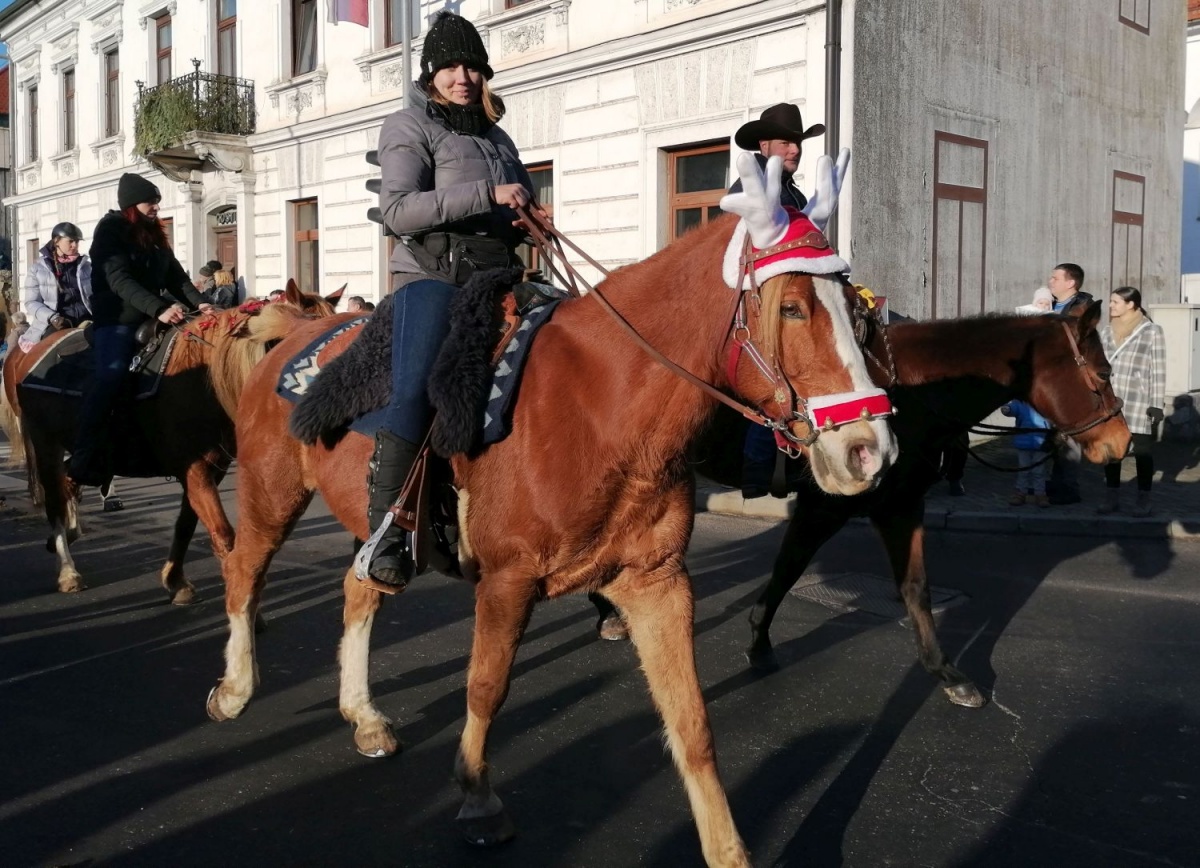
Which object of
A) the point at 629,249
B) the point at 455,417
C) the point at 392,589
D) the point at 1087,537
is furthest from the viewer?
the point at 629,249

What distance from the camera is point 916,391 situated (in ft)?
18.4

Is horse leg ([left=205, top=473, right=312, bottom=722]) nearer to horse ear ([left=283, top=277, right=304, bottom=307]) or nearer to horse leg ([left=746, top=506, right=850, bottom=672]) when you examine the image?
horse ear ([left=283, top=277, right=304, bottom=307])

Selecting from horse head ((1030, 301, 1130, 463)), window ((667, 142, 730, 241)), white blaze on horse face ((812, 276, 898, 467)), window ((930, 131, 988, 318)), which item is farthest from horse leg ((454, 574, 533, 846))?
window ((930, 131, 988, 318))

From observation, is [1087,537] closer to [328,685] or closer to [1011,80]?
[328,685]

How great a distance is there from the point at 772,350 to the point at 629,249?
1272 cm

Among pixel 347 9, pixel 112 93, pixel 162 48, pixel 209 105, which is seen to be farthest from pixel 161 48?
pixel 347 9

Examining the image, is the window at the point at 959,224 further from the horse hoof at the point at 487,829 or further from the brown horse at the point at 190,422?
the horse hoof at the point at 487,829

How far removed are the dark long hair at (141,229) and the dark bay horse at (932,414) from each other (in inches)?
156

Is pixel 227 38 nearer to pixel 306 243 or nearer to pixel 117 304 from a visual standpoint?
pixel 306 243

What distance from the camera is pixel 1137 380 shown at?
989cm

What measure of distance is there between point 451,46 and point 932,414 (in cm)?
288

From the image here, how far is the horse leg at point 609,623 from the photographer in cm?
617

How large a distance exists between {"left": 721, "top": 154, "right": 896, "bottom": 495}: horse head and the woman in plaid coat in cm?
749

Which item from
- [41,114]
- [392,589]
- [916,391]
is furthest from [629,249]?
[41,114]
